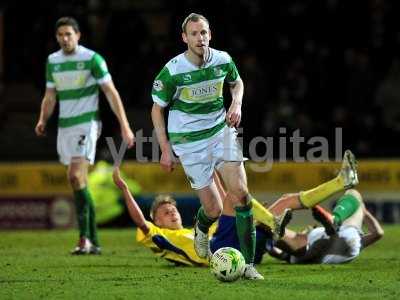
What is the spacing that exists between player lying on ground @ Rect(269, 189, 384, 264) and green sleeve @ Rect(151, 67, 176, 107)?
182 cm

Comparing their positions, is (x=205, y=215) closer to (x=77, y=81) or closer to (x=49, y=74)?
(x=77, y=81)

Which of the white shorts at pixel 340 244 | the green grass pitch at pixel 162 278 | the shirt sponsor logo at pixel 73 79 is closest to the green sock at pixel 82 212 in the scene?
the green grass pitch at pixel 162 278

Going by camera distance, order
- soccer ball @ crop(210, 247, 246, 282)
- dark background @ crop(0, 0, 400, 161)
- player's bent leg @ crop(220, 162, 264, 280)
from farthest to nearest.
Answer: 1. dark background @ crop(0, 0, 400, 161)
2. player's bent leg @ crop(220, 162, 264, 280)
3. soccer ball @ crop(210, 247, 246, 282)

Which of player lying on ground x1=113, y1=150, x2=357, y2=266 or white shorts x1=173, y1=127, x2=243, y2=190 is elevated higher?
white shorts x1=173, y1=127, x2=243, y2=190

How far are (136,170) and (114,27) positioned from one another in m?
2.85

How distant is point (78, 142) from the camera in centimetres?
1052

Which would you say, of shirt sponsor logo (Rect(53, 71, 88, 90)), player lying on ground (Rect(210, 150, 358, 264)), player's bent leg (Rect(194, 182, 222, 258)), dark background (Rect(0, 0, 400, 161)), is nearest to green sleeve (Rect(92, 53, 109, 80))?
shirt sponsor logo (Rect(53, 71, 88, 90))

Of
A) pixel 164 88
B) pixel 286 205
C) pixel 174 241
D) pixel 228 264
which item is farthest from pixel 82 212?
pixel 228 264

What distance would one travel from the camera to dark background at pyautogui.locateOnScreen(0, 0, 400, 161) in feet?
51.6

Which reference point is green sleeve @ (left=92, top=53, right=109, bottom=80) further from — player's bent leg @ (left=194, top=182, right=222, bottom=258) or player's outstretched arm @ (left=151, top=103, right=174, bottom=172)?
player's bent leg @ (left=194, top=182, right=222, bottom=258)

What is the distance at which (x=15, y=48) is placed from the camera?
1717 centimetres

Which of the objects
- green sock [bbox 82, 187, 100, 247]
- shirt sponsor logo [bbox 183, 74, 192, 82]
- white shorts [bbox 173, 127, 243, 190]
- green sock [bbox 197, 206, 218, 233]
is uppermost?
shirt sponsor logo [bbox 183, 74, 192, 82]

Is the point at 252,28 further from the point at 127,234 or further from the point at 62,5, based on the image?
the point at 127,234

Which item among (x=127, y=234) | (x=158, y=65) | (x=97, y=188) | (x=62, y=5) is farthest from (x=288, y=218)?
(x=62, y=5)
